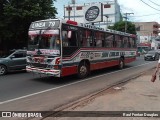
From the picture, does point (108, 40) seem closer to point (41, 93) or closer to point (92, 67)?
point (92, 67)

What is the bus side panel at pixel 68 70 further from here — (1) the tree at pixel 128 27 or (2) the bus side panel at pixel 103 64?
(1) the tree at pixel 128 27

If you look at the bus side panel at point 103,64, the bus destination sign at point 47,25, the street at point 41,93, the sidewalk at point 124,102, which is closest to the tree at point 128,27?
the bus side panel at point 103,64

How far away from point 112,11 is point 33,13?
241 feet

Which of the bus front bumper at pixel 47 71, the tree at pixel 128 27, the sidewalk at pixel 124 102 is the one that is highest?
the tree at pixel 128 27

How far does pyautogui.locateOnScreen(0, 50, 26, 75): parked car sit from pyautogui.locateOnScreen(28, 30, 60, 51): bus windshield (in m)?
3.58

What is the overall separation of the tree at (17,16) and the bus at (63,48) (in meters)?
8.32

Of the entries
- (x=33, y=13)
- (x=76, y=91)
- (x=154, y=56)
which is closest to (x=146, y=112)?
(x=76, y=91)

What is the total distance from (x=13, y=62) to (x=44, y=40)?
185 inches

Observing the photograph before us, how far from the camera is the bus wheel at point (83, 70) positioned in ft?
49.6

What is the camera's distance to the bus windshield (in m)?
13.2

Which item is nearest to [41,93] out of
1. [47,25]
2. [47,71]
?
[47,71]

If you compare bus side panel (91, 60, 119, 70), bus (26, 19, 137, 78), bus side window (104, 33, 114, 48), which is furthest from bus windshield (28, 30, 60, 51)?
bus side window (104, 33, 114, 48)

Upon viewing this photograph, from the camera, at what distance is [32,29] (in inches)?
571

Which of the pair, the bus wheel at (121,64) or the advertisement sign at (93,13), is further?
the advertisement sign at (93,13)
